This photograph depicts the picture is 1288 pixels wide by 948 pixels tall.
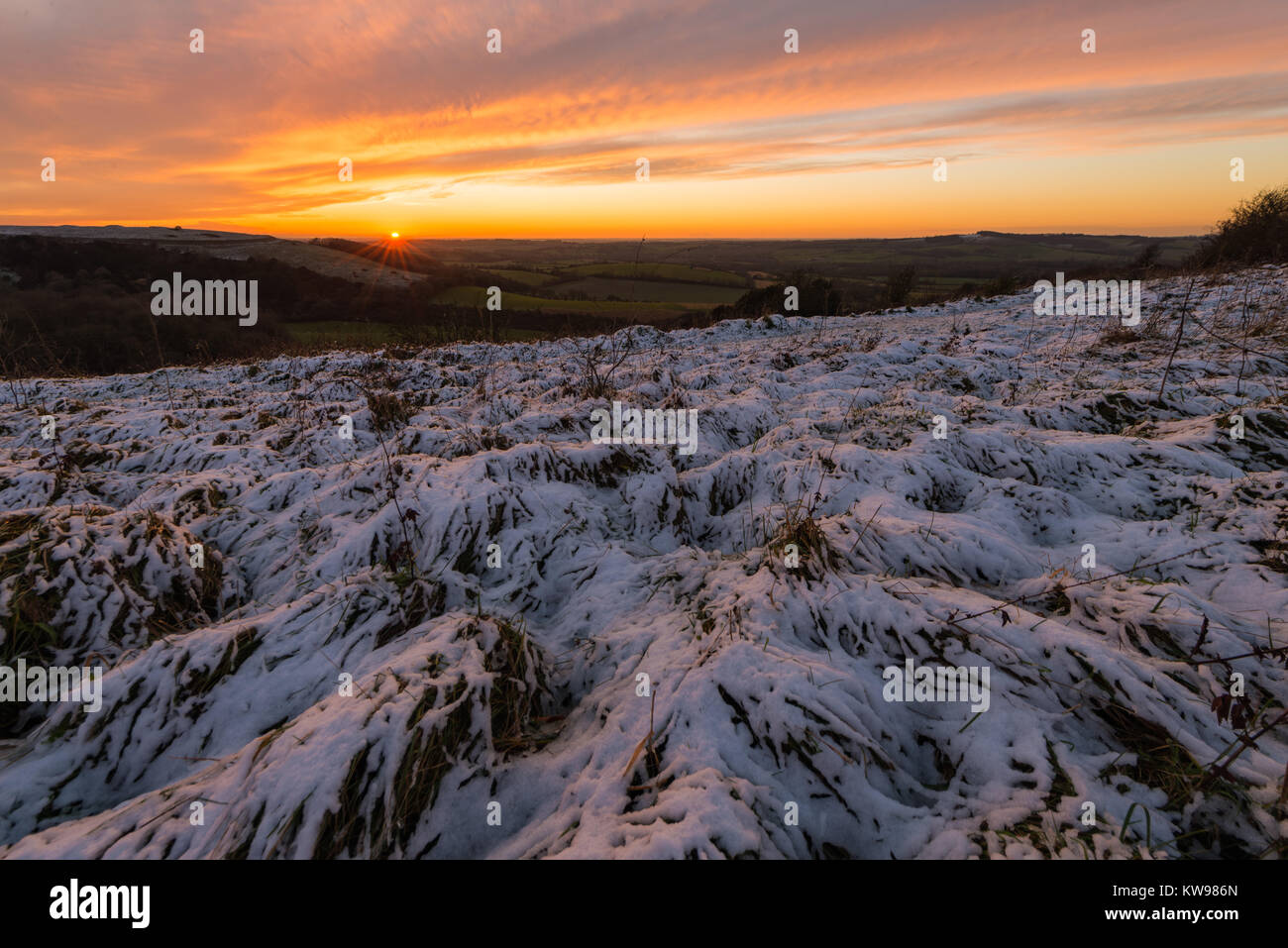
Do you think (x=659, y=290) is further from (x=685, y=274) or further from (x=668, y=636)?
(x=668, y=636)

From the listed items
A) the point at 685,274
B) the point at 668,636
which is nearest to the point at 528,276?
the point at 685,274

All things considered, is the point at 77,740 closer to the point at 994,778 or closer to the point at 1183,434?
the point at 994,778

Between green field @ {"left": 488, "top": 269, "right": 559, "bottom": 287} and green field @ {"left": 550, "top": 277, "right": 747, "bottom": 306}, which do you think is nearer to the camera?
green field @ {"left": 550, "top": 277, "right": 747, "bottom": 306}

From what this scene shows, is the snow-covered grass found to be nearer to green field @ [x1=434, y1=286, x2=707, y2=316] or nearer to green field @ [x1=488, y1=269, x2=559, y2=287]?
green field @ [x1=434, y1=286, x2=707, y2=316]

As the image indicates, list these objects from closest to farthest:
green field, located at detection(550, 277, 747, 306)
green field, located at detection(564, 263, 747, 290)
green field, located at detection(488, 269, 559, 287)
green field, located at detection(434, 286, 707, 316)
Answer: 1. green field, located at detection(434, 286, 707, 316)
2. green field, located at detection(550, 277, 747, 306)
3. green field, located at detection(488, 269, 559, 287)
4. green field, located at detection(564, 263, 747, 290)

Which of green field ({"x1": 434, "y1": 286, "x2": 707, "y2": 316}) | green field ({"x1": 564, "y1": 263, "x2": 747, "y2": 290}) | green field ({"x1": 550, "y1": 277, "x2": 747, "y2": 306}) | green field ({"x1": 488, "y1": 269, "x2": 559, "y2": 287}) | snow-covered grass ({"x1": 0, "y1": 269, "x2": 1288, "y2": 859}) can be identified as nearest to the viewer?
snow-covered grass ({"x1": 0, "y1": 269, "x2": 1288, "y2": 859})

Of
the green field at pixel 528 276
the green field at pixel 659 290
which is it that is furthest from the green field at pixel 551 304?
the green field at pixel 528 276

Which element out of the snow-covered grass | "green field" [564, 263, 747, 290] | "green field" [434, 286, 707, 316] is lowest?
the snow-covered grass

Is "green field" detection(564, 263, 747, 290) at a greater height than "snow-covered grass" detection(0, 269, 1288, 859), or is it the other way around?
"green field" detection(564, 263, 747, 290)

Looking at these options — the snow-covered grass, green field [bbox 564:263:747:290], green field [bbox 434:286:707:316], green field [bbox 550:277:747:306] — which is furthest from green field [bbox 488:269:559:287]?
the snow-covered grass
